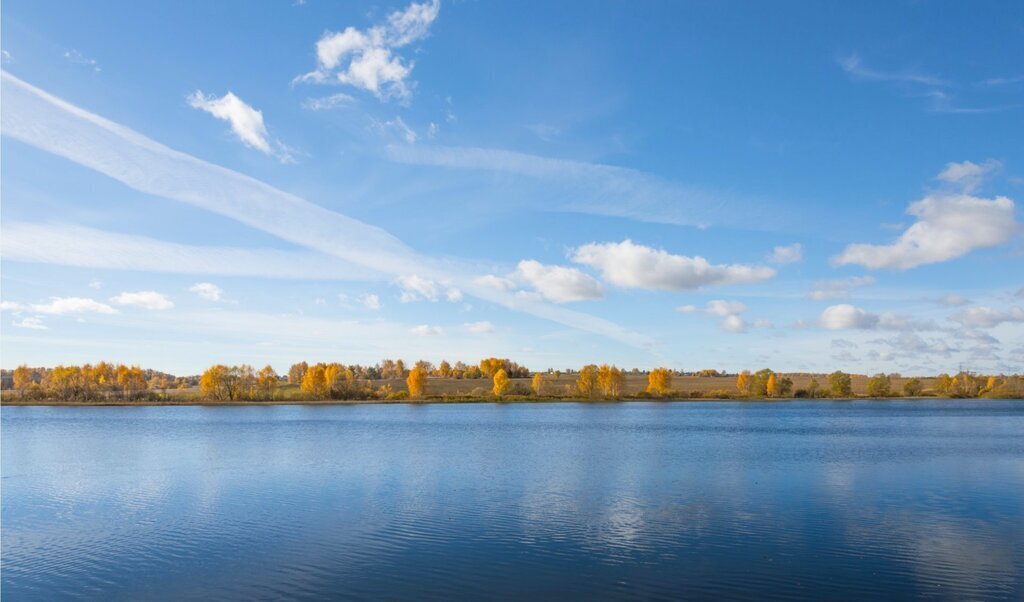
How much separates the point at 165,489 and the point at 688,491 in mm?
26731

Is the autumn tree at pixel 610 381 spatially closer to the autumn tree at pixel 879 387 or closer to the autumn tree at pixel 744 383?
the autumn tree at pixel 744 383

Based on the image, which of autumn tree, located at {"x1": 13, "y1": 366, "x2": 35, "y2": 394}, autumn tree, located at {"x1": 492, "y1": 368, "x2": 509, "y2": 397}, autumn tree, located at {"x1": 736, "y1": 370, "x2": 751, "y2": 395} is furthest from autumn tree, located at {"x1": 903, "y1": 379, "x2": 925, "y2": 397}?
autumn tree, located at {"x1": 13, "y1": 366, "x2": 35, "y2": 394}

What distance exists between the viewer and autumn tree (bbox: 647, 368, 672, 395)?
171m

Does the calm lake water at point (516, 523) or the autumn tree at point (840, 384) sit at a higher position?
the autumn tree at point (840, 384)

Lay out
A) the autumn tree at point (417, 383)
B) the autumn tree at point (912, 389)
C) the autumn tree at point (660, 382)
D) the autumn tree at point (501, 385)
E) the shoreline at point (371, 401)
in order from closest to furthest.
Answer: the shoreline at point (371, 401), the autumn tree at point (417, 383), the autumn tree at point (501, 385), the autumn tree at point (660, 382), the autumn tree at point (912, 389)

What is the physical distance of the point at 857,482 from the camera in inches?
1321

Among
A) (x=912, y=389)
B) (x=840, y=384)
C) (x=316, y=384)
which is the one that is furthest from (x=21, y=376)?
(x=912, y=389)

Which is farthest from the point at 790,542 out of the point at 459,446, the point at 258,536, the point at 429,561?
the point at 459,446

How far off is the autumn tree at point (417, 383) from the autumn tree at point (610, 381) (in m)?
45.2

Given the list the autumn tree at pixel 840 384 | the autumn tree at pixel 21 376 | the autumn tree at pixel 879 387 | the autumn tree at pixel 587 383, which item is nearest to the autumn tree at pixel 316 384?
the autumn tree at pixel 587 383

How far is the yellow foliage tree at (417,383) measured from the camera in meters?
158

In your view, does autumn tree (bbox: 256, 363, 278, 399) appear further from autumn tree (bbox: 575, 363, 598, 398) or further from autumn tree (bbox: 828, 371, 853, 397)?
autumn tree (bbox: 828, 371, 853, 397)

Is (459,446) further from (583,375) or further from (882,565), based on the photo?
(583,375)

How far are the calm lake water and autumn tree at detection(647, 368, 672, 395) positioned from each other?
123 meters
